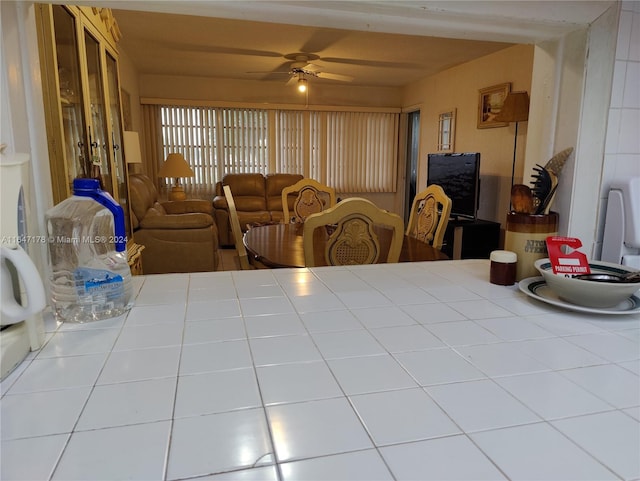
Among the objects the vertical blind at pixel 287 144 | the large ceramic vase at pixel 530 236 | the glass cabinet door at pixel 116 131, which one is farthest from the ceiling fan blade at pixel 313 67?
the large ceramic vase at pixel 530 236

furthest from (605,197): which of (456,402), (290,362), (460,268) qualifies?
(290,362)

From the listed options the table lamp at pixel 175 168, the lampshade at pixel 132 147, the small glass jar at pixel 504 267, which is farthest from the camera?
the table lamp at pixel 175 168

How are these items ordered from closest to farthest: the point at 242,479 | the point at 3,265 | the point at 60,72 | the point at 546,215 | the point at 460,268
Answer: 1. the point at 242,479
2. the point at 3,265
3. the point at 546,215
4. the point at 460,268
5. the point at 60,72

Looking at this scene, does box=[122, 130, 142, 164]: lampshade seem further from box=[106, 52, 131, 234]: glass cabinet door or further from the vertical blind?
the vertical blind

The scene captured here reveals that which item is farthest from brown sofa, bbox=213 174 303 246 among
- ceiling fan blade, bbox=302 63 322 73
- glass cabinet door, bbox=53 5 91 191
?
glass cabinet door, bbox=53 5 91 191

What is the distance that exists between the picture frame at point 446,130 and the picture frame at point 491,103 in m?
0.56

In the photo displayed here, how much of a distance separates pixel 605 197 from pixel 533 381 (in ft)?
2.75

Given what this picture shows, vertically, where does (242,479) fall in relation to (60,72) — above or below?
below

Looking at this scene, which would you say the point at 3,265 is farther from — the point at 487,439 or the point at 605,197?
the point at 605,197

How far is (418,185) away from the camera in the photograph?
6320 mm

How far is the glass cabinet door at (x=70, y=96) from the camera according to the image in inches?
65.5

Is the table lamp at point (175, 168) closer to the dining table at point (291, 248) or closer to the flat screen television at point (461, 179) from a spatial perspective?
the dining table at point (291, 248)

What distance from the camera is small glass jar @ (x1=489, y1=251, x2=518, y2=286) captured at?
1.13 m

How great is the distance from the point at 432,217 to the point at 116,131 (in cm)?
208
